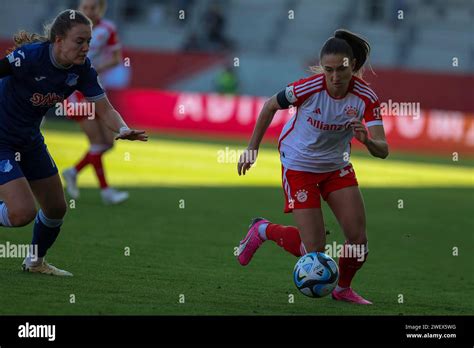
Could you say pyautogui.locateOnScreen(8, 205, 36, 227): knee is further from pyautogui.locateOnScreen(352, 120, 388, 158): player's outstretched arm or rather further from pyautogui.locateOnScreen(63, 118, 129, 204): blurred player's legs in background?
pyautogui.locateOnScreen(63, 118, 129, 204): blurred player's legs in background

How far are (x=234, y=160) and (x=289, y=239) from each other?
48.5 ft

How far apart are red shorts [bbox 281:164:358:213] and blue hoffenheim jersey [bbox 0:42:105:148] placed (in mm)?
2011

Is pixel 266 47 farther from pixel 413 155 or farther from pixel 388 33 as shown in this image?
pixel 413 155

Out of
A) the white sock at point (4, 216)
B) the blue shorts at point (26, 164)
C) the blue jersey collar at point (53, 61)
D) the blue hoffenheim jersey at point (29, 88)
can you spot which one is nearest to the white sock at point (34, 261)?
the white sock at point (4, 216)

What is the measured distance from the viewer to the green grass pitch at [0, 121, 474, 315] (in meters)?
8.05

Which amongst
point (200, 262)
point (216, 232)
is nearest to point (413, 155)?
point (216, 232)

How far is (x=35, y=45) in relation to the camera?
8.33 m

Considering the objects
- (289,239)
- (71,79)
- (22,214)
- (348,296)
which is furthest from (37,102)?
(348,296)

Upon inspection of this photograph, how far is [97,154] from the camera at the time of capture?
14383mm

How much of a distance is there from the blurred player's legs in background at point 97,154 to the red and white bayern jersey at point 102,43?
3.03ft

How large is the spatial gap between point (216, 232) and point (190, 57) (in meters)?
21.1

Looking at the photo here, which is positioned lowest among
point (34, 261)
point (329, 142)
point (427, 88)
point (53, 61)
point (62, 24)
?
point (34, 261)

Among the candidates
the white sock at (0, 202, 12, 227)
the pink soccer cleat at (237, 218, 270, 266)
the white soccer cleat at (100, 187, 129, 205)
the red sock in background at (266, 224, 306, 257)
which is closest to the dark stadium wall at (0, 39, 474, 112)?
the white soccer cleat at (100, 187, 129, 205)

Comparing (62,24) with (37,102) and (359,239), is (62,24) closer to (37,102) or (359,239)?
(37,102)
